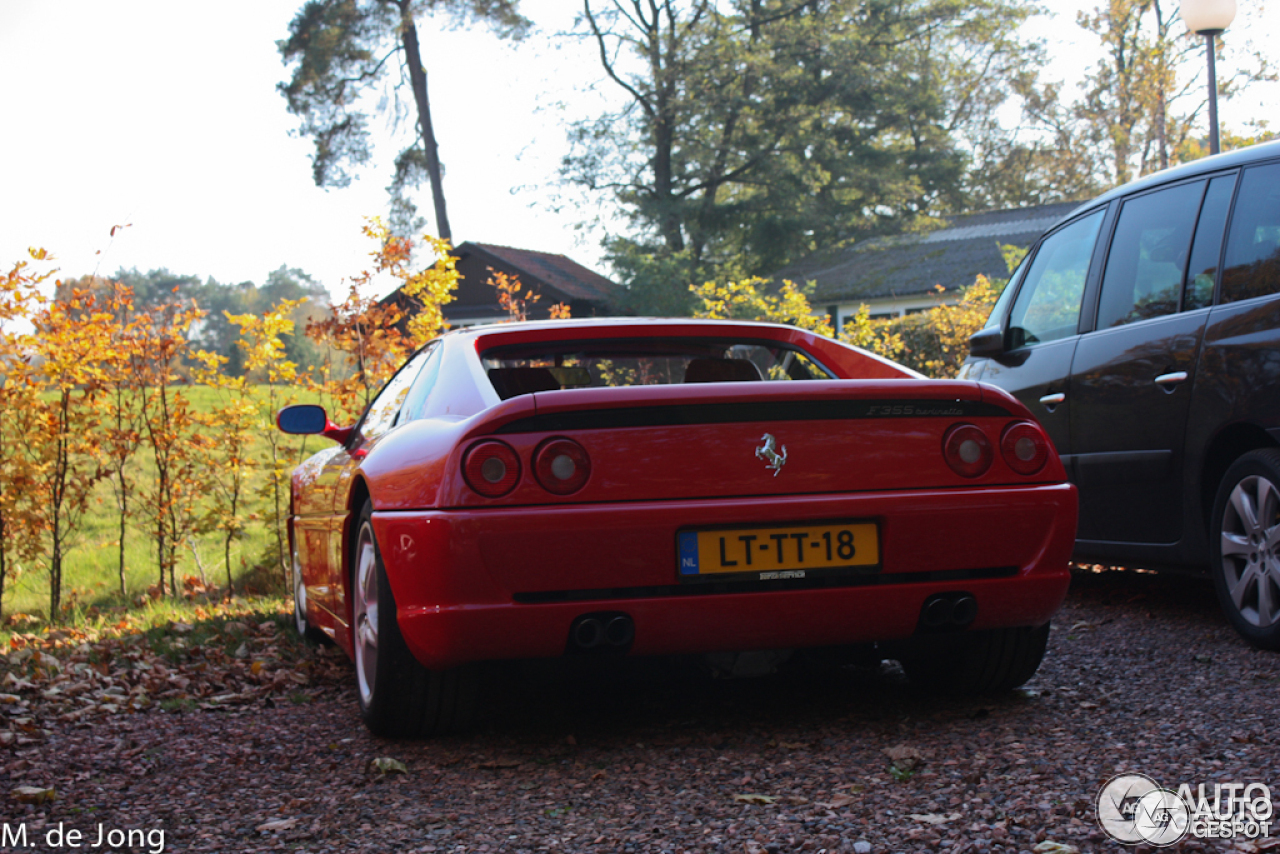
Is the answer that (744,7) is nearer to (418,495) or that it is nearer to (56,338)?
(56,338)

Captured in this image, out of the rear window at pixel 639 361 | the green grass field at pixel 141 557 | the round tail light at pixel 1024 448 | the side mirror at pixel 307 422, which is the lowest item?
the green grass field at pixel 141 557

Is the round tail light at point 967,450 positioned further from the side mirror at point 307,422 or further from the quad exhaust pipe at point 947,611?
the side mirror at point 307,422

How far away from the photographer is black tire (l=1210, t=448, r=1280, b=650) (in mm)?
3916

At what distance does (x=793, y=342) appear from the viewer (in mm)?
4211

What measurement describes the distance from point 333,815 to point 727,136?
108 feet

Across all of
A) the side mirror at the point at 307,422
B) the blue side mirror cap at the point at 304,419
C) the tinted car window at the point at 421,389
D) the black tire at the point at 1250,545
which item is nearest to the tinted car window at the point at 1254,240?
the black tire at the point at 1250,545

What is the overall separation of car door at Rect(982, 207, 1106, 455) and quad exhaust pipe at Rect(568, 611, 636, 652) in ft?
9.35

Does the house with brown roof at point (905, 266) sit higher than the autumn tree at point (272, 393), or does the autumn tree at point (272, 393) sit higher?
the house with brown roof at point (905, 266)

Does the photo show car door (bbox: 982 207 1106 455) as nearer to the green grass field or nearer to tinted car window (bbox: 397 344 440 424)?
tinted car window (bbox: 397 344 440 424)

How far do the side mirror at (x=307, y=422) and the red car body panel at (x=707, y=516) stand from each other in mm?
1937

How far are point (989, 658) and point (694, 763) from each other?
1071mm

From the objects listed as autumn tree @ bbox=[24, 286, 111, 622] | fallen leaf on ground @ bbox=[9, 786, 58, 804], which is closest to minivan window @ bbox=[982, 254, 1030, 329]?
fallen leaf on ground @ bbox=[9, 786, 58, 804]

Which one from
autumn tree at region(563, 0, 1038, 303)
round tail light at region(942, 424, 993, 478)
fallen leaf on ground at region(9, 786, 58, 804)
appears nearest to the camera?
fallen leaf on ground at region(9, 786, 58, 804)

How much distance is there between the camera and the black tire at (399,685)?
3.34 m
